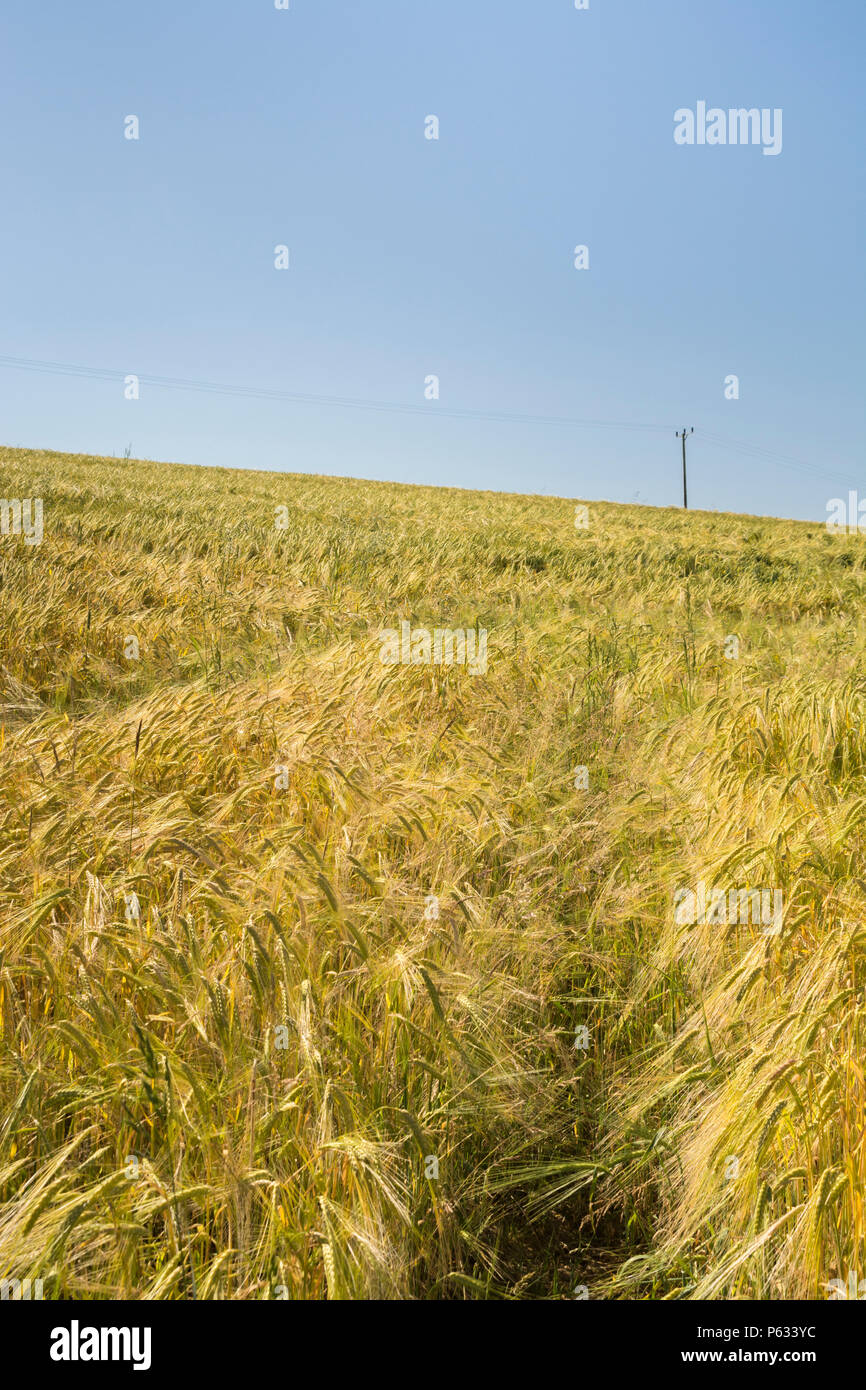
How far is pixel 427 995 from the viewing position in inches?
79.1

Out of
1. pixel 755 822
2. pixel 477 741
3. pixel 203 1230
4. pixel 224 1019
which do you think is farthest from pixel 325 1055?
pixel 477 741

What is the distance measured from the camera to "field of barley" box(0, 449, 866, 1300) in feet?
5.04

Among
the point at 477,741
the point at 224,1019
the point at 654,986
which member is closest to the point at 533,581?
the point at 477,741

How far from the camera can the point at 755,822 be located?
298 centimetres

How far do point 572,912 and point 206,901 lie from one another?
127 cm

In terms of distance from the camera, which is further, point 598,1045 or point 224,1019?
point 598,1045

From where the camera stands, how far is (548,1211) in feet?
6.07

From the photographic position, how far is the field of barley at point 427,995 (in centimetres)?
154

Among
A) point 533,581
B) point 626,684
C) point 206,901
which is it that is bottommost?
point 206,901
